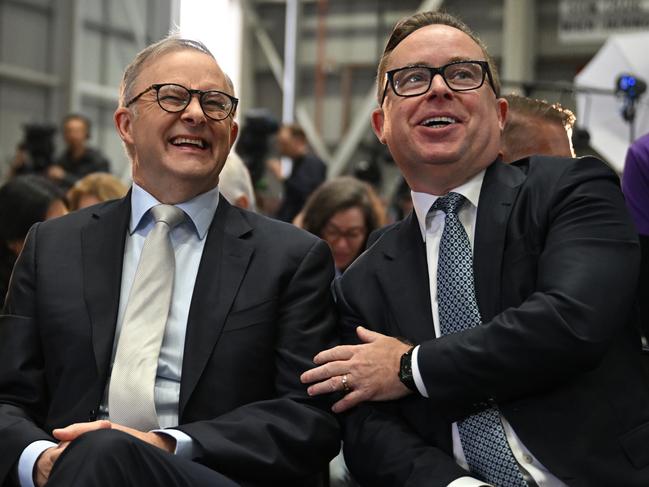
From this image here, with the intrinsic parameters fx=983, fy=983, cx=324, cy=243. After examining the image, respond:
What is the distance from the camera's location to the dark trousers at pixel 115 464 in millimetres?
1616

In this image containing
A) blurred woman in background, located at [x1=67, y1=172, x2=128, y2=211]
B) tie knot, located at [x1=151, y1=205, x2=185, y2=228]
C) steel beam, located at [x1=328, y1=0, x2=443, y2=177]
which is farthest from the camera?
steel beam, located at [x1=328, y1=0, x2=443, y2=177]

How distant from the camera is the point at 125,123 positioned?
226 cm

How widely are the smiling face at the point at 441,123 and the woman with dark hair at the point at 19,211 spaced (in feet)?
5.12

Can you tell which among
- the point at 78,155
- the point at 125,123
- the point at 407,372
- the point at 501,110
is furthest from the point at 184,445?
the point at 78,155

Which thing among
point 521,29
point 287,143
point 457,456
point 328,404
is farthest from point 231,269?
point 521,29

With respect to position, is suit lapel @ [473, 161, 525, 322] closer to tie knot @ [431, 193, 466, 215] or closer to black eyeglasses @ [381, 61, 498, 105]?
tie knot @ [431, 193, 466, 215]

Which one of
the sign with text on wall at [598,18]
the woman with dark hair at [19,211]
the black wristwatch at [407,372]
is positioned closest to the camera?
the black wristwatch at [407,372]

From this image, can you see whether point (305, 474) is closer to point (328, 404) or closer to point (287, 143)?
point (328, 404)

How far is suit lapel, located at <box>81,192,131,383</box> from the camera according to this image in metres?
2.04

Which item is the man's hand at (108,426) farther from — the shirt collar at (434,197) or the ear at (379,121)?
the ear at (379,121)

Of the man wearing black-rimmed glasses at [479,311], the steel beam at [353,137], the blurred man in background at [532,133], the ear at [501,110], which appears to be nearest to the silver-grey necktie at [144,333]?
the man wearing black-rimmed glasses at [479,311]

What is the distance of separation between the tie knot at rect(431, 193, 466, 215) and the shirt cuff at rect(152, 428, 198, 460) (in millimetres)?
702

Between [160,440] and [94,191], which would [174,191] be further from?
[94,191]

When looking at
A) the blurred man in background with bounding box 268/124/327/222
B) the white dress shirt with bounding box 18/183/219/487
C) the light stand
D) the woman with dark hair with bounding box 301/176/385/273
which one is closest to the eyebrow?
the white dress shirt with bounding box 18/183/219/487
